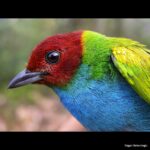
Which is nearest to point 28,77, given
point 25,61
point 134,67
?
point 134,67

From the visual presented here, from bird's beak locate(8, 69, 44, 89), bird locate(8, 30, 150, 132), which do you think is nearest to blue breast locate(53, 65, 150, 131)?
bird locate(8, 30, 150, 132)

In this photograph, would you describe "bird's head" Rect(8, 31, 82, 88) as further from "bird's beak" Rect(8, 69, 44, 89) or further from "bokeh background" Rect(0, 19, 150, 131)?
"bokeh background" Rect(0, 19, 150, 131)

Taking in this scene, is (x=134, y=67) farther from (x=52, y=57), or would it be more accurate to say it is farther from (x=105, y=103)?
(x=52, y=57)

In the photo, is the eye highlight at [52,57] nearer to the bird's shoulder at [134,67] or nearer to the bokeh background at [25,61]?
the bird's shoulder at [134,67]

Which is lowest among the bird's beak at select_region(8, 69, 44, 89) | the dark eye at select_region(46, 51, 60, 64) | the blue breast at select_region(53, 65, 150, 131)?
the blue breast at select_region(53, 65, 150, 131)

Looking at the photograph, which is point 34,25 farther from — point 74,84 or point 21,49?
point 74,84

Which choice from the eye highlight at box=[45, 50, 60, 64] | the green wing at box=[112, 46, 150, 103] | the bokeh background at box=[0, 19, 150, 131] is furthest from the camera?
the bokeh background at box=[0, 19, 150, 131]
